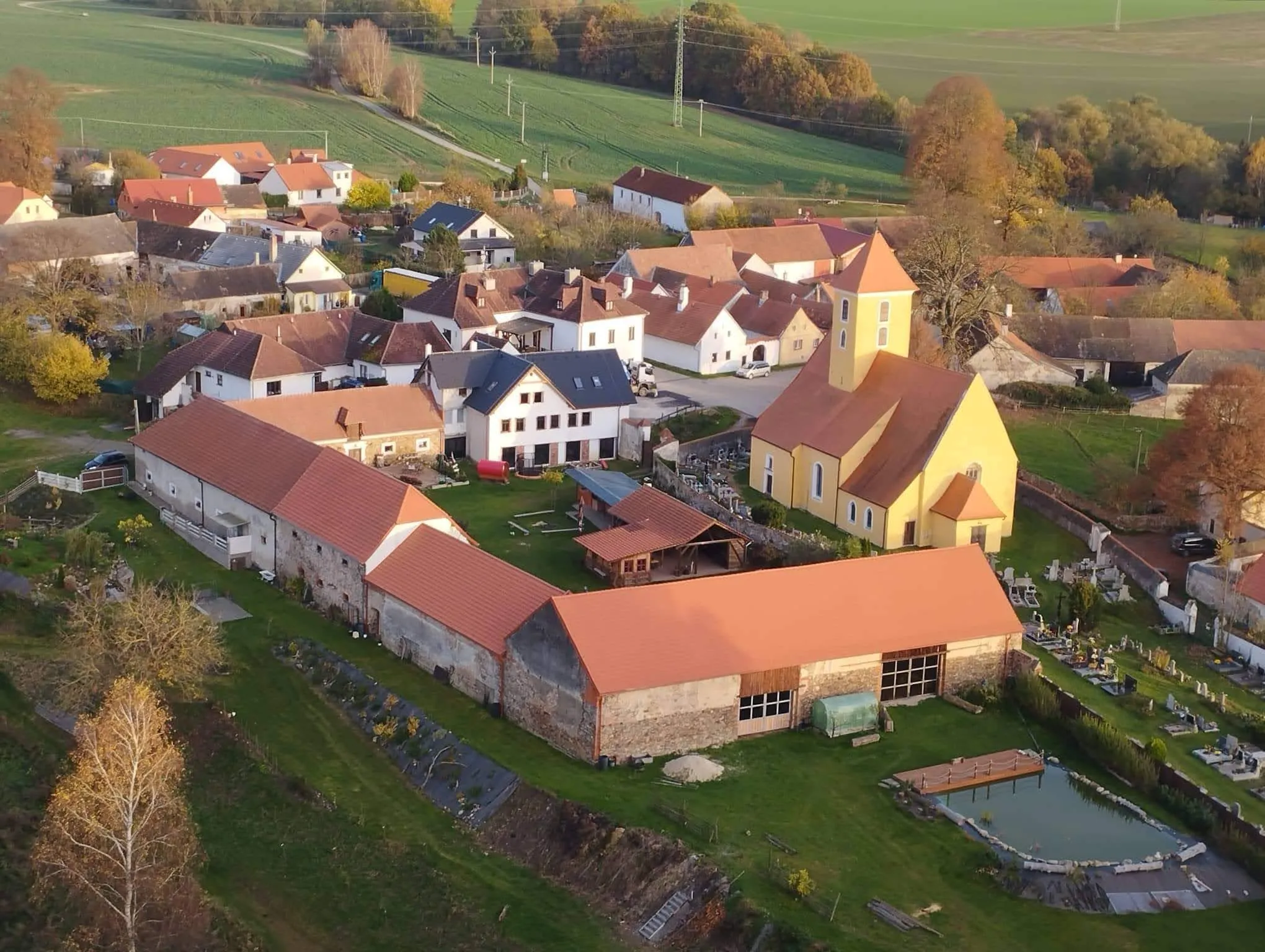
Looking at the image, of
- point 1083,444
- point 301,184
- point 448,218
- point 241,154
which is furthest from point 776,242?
point 241,154

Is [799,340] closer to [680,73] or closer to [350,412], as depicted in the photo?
[350,412]

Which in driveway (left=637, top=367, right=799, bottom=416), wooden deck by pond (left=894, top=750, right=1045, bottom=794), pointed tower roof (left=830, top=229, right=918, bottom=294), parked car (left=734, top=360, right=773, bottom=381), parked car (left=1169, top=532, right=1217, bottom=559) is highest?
pointed tower roof (left=830, top=229, right=918, bottom=294)

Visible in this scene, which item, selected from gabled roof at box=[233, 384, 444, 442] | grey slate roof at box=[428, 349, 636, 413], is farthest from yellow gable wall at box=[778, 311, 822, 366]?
gabled roof at box=[233, 384, 444, 442]

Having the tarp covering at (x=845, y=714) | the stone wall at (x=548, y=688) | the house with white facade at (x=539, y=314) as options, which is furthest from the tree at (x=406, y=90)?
the tarp covering at (x=845, y=714)

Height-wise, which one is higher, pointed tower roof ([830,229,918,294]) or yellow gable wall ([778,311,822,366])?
pointed tower roof ([830,229,918,294])

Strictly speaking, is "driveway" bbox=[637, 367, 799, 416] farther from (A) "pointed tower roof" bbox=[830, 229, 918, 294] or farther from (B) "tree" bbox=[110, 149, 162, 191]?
(B) "tree" bbox=[110, 149, 162, 191]

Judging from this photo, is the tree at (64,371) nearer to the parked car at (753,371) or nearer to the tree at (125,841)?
the parked car at (753,371)

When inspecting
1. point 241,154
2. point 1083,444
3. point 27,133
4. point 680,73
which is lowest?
point 1083,444
